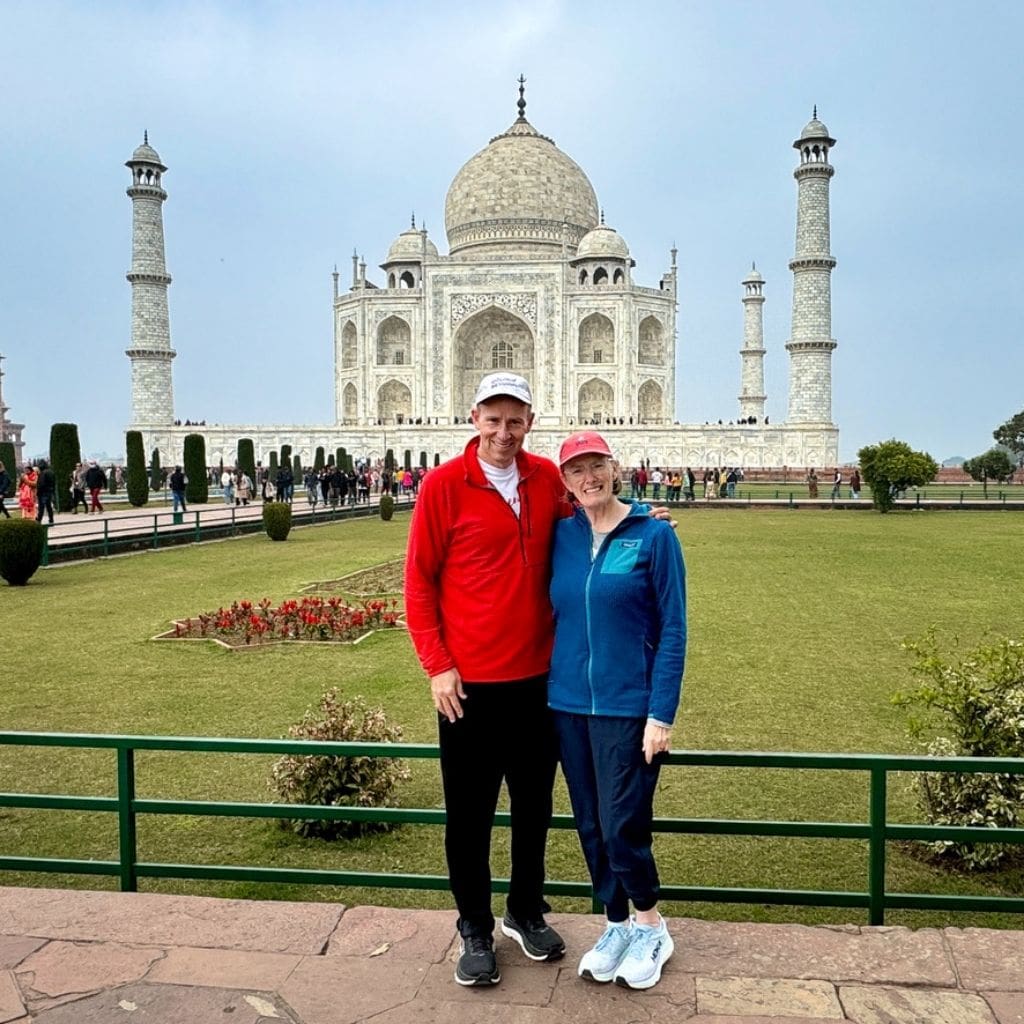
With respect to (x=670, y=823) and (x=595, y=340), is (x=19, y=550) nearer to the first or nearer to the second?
(x=670, y=823)

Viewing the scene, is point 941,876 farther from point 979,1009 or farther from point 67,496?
point 67,496

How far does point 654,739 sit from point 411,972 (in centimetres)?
88

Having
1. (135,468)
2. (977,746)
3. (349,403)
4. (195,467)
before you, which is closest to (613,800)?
(977,746)

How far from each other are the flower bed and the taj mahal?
30.6 m

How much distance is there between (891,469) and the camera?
822 inches

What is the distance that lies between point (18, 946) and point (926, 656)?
126 inches

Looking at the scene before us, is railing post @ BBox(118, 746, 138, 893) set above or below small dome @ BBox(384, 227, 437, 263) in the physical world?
below

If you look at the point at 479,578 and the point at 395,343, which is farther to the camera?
the point at 395,343

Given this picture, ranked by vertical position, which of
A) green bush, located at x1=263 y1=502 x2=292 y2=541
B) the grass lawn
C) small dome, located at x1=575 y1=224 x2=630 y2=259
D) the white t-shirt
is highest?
small dome, located at x1=575 y1=224 x2=630 y2=259

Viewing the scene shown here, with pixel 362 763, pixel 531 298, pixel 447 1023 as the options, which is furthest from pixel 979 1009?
pixel 531 298

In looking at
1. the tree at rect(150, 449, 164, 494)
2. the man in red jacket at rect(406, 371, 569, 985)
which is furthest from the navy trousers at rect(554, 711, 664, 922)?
the tree at rect(150, 449, 164, 494)

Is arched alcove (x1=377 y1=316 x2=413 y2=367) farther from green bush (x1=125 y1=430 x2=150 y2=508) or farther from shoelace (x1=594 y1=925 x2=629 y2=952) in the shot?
shoelace (x1=594 y1=925 x2=629 y2=952)

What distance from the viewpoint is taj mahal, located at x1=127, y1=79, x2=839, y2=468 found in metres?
38.2

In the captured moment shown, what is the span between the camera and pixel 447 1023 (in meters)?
2.22
